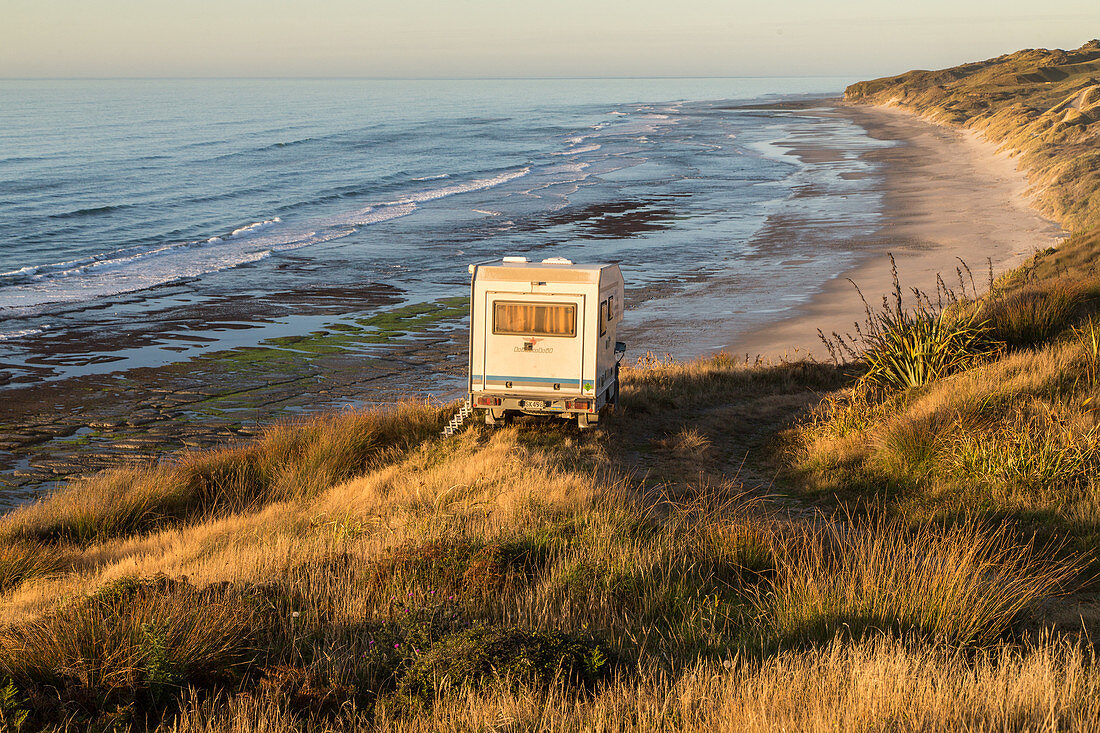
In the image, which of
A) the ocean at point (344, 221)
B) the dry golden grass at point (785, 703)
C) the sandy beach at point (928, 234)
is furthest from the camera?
the ocean at point (344, 221)

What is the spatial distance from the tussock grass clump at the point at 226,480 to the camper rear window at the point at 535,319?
2.08 meters

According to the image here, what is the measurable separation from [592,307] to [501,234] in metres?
25.0

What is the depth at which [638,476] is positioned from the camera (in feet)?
36.1

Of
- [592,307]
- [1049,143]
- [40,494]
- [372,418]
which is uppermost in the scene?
[1049,143]

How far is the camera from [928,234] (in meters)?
35.1

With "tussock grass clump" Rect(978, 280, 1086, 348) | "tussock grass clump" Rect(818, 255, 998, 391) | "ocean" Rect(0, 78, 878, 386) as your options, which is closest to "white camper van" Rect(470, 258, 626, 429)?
"tussock grass clump" Rect(818, 255, 998, 391)

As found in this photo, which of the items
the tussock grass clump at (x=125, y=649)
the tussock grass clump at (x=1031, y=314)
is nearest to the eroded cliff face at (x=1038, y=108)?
the tussock grass clump at (x=1031, y=314)

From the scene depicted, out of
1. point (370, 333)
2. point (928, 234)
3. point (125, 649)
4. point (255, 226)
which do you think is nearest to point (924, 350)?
point (125, 649)

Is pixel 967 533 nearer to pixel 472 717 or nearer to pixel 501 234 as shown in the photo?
pixel 472 717

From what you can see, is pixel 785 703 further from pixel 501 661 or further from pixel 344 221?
pixel 344 221

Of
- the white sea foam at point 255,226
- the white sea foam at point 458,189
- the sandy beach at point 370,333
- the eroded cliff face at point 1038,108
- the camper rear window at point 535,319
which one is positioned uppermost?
the eroded cliff face at point 1038,108

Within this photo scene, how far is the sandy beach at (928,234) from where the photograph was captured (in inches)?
910

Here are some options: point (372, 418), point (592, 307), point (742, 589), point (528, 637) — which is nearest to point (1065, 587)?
point (742, 589)

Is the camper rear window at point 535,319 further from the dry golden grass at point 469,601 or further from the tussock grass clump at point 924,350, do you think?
the tussock grass clump at point 924,350
